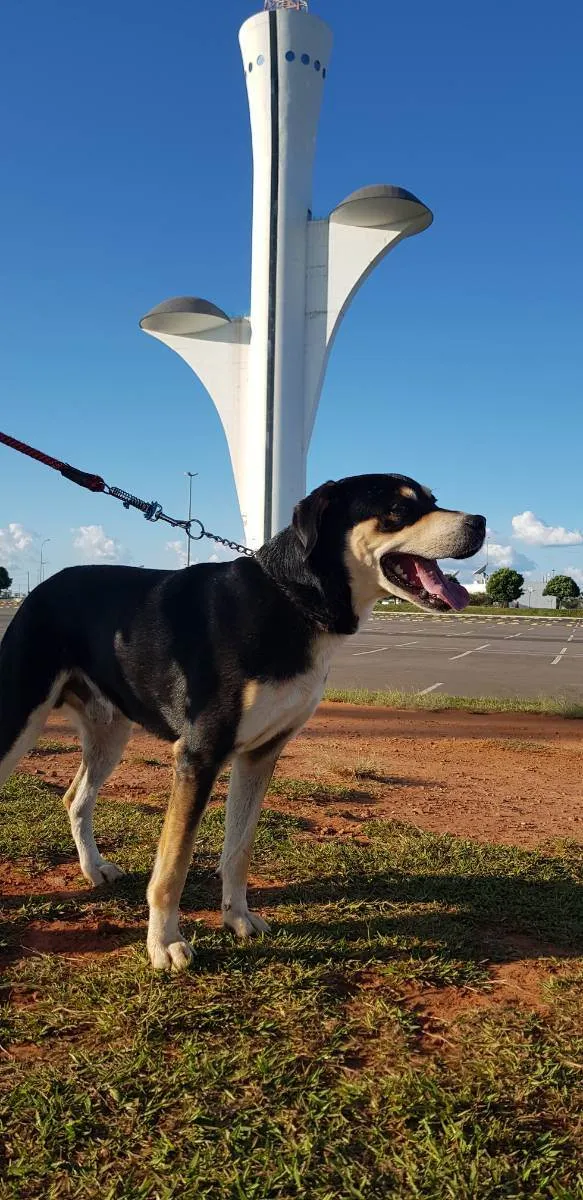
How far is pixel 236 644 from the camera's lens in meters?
2.96

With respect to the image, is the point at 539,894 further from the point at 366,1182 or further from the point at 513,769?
the point at 513,769

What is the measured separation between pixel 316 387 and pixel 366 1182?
100 feet

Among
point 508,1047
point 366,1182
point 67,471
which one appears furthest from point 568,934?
point 67,471

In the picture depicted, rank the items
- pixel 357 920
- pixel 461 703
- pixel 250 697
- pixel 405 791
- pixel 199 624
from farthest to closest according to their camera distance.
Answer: pixel 461 703 < pixel 405 791 < pixel 357 920 < pixel 199 624 < pixel 250 697

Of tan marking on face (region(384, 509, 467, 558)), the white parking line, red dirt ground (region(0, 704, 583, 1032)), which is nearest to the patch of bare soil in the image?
red dirt ground (region(0, 704, 583, 1032))

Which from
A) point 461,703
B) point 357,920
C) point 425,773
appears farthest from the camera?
point 461,703

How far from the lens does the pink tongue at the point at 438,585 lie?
9.79ft

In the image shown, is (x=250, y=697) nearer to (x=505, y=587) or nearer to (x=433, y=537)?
(x=433, y=537)

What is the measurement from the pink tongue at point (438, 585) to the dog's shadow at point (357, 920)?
1.45 metres

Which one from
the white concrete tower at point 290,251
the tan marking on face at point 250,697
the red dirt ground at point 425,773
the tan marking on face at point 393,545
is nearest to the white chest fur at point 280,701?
the tan marking on face at point 250,697

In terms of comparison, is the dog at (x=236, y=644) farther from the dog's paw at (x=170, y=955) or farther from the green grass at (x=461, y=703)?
the green grass at (x=461, y=703)

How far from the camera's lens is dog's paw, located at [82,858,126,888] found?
12.6 feet

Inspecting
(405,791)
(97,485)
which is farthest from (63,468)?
(405,791)

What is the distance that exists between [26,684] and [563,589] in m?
104
